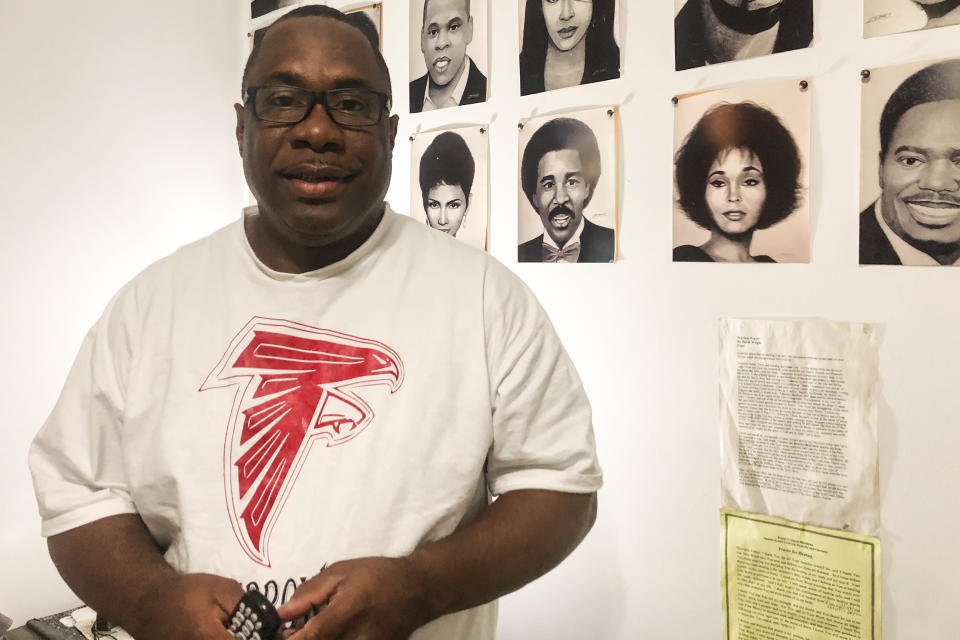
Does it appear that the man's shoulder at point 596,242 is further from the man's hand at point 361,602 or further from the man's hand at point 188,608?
the man's hand at point 188,608

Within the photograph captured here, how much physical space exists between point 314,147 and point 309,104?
0.06 meters

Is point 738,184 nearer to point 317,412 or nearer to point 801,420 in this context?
point 801,420

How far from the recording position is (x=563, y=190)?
129 cm

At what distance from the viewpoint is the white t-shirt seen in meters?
0.82

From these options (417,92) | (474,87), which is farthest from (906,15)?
(417,92)

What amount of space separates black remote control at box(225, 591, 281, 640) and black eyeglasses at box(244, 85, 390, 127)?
553 millimetres

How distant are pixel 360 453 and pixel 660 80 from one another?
78cm

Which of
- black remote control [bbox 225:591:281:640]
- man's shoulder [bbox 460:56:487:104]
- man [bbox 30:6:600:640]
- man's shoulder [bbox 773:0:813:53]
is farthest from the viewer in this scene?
man's shoulder [bbox 460:56:487:104]

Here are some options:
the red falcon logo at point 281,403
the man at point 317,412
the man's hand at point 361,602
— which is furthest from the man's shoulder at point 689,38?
the man's hand at point 361,602

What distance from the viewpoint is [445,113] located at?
145 centimetres

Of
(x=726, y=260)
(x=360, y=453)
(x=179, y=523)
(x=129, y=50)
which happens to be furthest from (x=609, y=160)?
(x=129, y=50)

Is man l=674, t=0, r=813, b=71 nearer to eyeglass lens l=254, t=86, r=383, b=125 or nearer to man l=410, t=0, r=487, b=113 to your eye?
man l=410, t=0, r=487, b=113

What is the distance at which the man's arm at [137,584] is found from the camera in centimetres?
74

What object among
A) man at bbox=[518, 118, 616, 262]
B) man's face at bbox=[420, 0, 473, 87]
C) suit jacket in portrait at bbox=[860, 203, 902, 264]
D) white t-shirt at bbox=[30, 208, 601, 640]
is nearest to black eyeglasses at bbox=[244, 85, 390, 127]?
white t-shirt at bbox=[30, 208, 601, 640]
